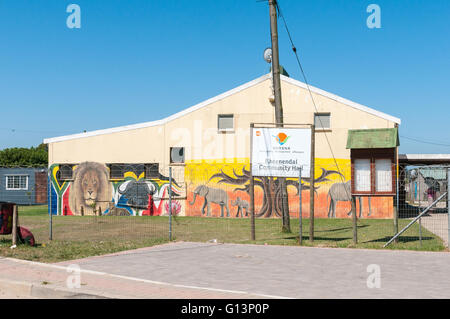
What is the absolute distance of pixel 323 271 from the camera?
9.15m

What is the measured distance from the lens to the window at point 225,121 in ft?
89.5

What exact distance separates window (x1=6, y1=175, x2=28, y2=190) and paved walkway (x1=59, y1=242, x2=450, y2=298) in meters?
30.0

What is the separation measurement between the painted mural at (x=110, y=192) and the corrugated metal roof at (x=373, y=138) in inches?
380

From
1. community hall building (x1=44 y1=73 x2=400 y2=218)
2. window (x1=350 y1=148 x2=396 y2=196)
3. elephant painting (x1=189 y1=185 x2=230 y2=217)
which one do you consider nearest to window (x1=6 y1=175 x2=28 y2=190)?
community hall building (x1=44 y1=73 x2=400 y2=218)

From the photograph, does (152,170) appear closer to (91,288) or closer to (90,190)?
(90,190)

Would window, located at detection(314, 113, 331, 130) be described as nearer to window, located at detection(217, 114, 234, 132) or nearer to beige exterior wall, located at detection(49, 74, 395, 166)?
beige exterior wall, located at detection(49, 74, 395, 166)

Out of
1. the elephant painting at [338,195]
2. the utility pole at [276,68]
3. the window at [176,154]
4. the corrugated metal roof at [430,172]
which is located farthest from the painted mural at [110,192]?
the corrugated metal roof at [430,172]

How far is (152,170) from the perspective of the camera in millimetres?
27781

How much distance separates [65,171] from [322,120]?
14827 millimetres

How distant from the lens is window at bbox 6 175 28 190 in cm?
3931

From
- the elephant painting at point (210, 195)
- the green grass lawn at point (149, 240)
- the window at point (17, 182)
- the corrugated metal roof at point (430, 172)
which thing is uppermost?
the corrugated metal roof at point (430, 172)

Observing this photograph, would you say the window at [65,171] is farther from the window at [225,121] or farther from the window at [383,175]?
the window at [383,175]
